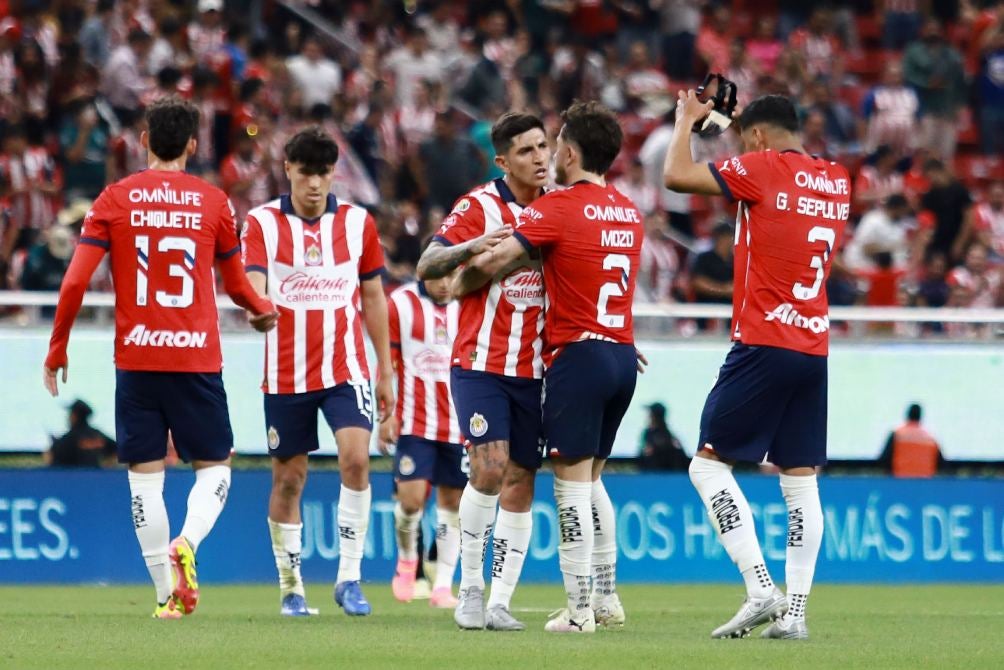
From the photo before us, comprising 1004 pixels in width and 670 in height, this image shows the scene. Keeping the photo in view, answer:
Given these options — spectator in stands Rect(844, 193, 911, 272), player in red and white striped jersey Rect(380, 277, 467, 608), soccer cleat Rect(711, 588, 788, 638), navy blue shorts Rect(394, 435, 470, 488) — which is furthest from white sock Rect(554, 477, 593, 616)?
spectator in stands Rect(844, 193, 911, 272)

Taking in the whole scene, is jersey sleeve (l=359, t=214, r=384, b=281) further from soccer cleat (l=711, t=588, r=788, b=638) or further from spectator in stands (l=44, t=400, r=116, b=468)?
spectator in stands (l=44, t=400, r=116, b=468)

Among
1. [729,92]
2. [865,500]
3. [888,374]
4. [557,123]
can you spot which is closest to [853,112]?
[557,123]

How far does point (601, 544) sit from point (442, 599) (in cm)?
266

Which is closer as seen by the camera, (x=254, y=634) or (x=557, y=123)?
(x=254, y=634)

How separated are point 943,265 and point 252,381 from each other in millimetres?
7668

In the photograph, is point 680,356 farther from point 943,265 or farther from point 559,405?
point 559,405

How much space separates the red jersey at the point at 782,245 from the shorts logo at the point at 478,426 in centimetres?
131

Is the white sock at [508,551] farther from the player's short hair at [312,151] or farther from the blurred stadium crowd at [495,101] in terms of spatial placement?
the blurred stadium crowd at [495,101]

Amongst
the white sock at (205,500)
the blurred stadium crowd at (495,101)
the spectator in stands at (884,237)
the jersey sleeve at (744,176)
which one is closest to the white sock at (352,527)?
the white sock at (205,500)

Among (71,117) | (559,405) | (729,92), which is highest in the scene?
(71,117)

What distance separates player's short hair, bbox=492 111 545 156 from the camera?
31.7 ft

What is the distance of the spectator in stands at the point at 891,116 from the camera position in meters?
23.6

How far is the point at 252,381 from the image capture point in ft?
55.2

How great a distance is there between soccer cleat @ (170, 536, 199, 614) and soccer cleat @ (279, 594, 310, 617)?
4.07 ft
